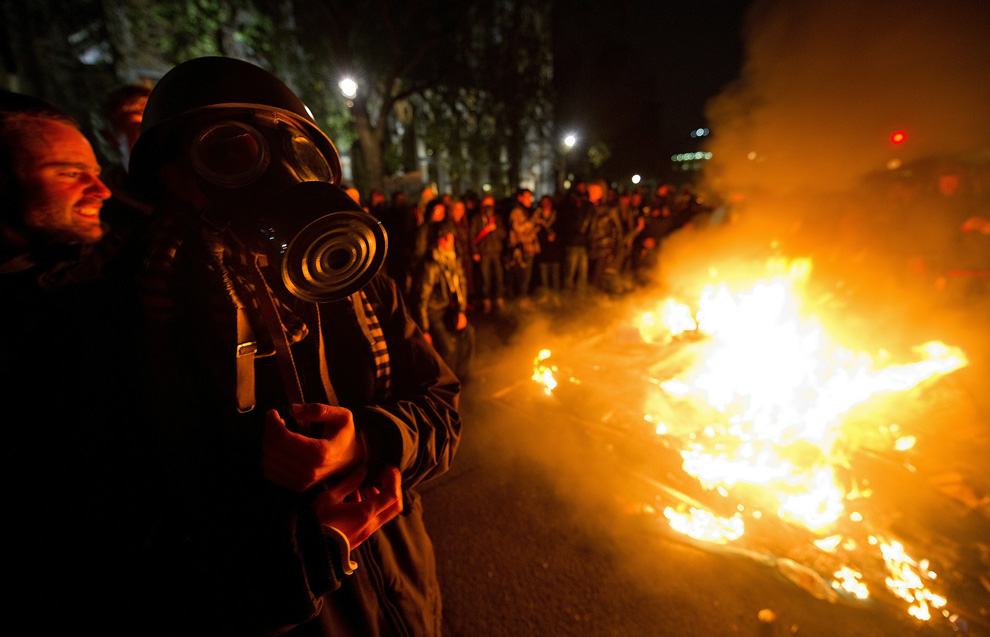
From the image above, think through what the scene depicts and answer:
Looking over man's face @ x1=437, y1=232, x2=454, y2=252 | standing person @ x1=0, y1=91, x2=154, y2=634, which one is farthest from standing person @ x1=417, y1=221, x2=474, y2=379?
standing person @ x1=0, y1=91, x2=154, y2=634

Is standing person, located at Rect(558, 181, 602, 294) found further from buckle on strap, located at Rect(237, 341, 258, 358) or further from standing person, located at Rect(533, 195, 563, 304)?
buckle on strap, located at Rect(237, 341, 258, 358)

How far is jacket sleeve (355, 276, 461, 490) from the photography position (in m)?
1.19

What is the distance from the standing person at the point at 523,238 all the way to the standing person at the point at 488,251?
0.29 metres

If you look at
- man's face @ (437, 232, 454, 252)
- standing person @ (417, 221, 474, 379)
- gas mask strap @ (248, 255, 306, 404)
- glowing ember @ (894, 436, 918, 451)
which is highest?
gas mask strap @ (248, 255, 306, 404)

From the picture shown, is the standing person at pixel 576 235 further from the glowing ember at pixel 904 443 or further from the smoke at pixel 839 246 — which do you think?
the glowing ember at pixel 904 443

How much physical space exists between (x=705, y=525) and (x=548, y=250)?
7639 mm

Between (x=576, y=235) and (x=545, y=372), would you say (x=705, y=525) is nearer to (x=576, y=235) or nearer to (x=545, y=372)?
(x=545, y=372)

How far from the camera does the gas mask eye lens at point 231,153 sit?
1.02 metres

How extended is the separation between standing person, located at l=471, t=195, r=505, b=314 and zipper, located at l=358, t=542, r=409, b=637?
748 cm

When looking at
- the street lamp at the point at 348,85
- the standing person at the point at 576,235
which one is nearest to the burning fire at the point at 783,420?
the standing person at the point at 576,235

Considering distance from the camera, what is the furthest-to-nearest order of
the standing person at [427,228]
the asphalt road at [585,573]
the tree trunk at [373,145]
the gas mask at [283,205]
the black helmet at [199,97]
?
the tree trunk at [373,145]
the standing person at [427,228]
the asphalt road at [585,573]
the black helmet at [199,97]
the gas mask at [283,205]

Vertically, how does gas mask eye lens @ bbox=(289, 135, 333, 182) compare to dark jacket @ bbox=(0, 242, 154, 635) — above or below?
above

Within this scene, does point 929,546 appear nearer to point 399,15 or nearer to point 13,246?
point 13,246

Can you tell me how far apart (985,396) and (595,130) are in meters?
34.6
